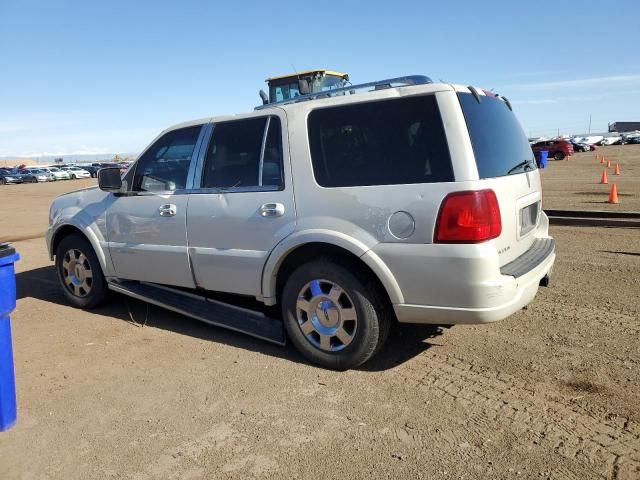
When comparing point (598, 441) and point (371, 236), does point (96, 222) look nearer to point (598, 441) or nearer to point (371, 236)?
point (371, 236)

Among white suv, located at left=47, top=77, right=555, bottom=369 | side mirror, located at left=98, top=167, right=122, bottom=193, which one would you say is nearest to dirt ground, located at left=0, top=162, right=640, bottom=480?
white suv, located at left=47, top=77, right=555, bottom=369

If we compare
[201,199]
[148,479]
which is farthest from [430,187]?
[148,479]

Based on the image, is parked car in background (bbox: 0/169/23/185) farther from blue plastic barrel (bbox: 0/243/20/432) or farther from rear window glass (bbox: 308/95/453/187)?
rear window glass (bbox: 308/95/453/187)

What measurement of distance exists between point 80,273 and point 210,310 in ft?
5.97

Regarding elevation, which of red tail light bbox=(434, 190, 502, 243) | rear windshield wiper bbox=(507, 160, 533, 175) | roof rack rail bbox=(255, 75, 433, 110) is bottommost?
red tail light bbox=(434, 190, 502, 243)

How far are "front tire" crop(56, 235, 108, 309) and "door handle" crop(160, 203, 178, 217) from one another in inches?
47.9

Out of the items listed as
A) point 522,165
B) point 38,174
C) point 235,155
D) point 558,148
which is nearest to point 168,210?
point 235,155

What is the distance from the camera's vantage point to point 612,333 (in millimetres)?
4332

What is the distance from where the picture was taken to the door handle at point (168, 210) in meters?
4.62

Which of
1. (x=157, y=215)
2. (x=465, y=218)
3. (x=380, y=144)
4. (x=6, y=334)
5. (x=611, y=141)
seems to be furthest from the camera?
(x=611, y=141)

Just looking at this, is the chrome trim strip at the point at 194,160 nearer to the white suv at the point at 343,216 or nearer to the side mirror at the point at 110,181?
the white suv at the point at 343,216

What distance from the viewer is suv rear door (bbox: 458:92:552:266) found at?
3.52 m

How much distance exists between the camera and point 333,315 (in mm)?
3889

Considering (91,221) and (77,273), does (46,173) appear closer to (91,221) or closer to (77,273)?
(77,273)
